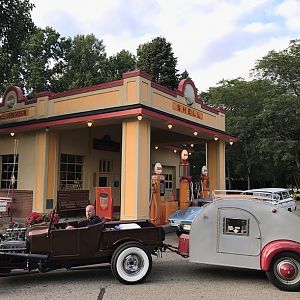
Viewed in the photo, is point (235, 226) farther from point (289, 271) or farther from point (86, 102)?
point (86, 102)

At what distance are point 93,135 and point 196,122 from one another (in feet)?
15.9

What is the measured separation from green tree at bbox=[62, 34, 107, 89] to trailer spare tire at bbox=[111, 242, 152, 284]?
32263 mm

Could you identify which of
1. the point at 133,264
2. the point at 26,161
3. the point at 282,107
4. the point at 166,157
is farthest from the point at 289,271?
the point at 282,107

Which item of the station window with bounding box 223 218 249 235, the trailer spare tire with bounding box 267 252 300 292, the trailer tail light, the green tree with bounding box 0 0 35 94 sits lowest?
the trailer spare tire with bounding box 267 252 300 292

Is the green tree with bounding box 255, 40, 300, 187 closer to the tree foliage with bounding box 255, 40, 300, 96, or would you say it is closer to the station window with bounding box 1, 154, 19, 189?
the tree foliage with bounding box 255, 40, 300, 96

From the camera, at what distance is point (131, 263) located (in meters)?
6.50

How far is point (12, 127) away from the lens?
16.1m

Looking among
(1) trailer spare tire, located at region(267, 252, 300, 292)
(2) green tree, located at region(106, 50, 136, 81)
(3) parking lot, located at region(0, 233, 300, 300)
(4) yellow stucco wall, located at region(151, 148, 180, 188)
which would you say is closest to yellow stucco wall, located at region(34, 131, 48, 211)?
(3) parking lot, located at region(0, 233, 300, 300)

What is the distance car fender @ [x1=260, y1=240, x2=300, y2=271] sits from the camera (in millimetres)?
6094

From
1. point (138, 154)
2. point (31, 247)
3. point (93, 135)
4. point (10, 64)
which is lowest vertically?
point (31, 247)

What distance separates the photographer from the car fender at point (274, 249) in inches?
240

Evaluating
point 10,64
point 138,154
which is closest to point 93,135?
point 10,64

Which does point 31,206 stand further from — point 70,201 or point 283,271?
point 283,271

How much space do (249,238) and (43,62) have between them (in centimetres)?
3530
